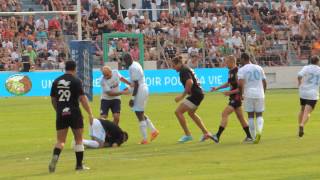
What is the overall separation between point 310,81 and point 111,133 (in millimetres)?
4926

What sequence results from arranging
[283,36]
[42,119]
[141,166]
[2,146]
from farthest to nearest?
[283,36] < [42,119] < [2,146] < [141,166]

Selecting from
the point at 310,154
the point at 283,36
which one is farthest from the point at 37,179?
the point at 283,36

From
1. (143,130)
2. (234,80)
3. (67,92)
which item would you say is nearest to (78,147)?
(67,92)

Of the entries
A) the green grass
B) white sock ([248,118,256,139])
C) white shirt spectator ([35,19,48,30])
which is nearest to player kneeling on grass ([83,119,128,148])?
the green grass

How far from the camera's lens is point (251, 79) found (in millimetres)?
21984

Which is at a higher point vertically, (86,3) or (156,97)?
(86,3)

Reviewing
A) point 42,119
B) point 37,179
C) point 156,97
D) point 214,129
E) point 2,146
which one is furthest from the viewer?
point 156,97

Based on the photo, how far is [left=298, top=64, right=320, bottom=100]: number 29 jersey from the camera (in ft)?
75.5

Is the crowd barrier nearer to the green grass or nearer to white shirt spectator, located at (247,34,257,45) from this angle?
white shirt spectator, located at (247,34,257,45)

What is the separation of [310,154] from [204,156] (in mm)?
2035

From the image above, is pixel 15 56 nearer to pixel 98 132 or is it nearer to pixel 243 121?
pixel 98 132

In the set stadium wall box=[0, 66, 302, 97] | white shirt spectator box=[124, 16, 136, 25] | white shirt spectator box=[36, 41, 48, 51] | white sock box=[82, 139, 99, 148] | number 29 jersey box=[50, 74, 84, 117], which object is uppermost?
number 29 jersey box=[50, 74, 84, 117]

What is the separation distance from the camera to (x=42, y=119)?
3003cm

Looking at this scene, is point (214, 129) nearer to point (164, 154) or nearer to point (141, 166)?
point (164, 154)
